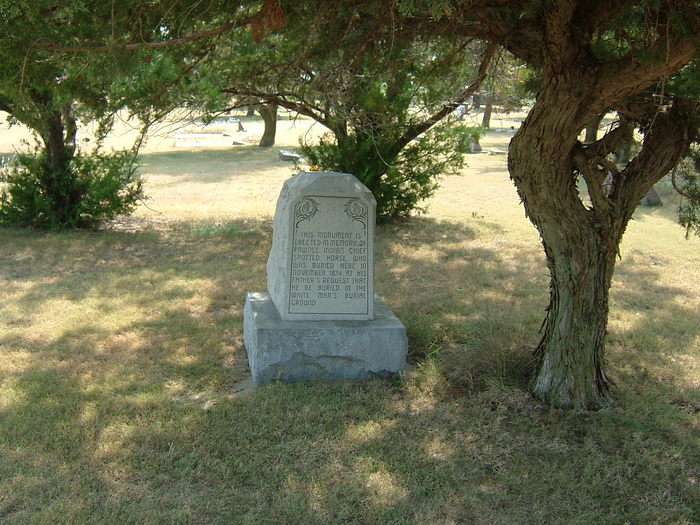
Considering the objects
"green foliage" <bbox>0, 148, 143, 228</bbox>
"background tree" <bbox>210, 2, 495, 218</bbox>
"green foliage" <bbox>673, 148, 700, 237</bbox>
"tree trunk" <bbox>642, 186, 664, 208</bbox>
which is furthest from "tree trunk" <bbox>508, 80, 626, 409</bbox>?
"tree trunk" <bbox>642, 186, 664, 208</bbox>

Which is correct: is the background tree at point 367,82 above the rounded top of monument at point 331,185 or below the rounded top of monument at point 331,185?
above

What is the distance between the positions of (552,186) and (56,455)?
3281 mm

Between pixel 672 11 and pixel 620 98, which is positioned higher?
pixel 672 11

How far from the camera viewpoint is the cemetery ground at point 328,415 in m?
3.61

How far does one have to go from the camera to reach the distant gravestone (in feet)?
16.9

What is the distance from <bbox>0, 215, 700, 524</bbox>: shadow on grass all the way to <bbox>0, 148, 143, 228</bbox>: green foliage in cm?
358

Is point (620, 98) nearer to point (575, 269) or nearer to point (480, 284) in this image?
point (575, 269)

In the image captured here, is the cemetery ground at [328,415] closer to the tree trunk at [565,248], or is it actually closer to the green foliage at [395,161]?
the tree trunk at [565,248]

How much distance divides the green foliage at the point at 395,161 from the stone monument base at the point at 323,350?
5.72 meters

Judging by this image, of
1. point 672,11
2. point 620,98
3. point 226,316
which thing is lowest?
point 226,316

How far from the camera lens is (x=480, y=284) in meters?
8.23

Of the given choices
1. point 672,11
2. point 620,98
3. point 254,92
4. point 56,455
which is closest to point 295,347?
point 56,455

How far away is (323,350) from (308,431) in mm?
903

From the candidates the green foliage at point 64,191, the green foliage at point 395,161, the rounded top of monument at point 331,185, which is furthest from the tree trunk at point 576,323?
the green foliage at point 64,191
